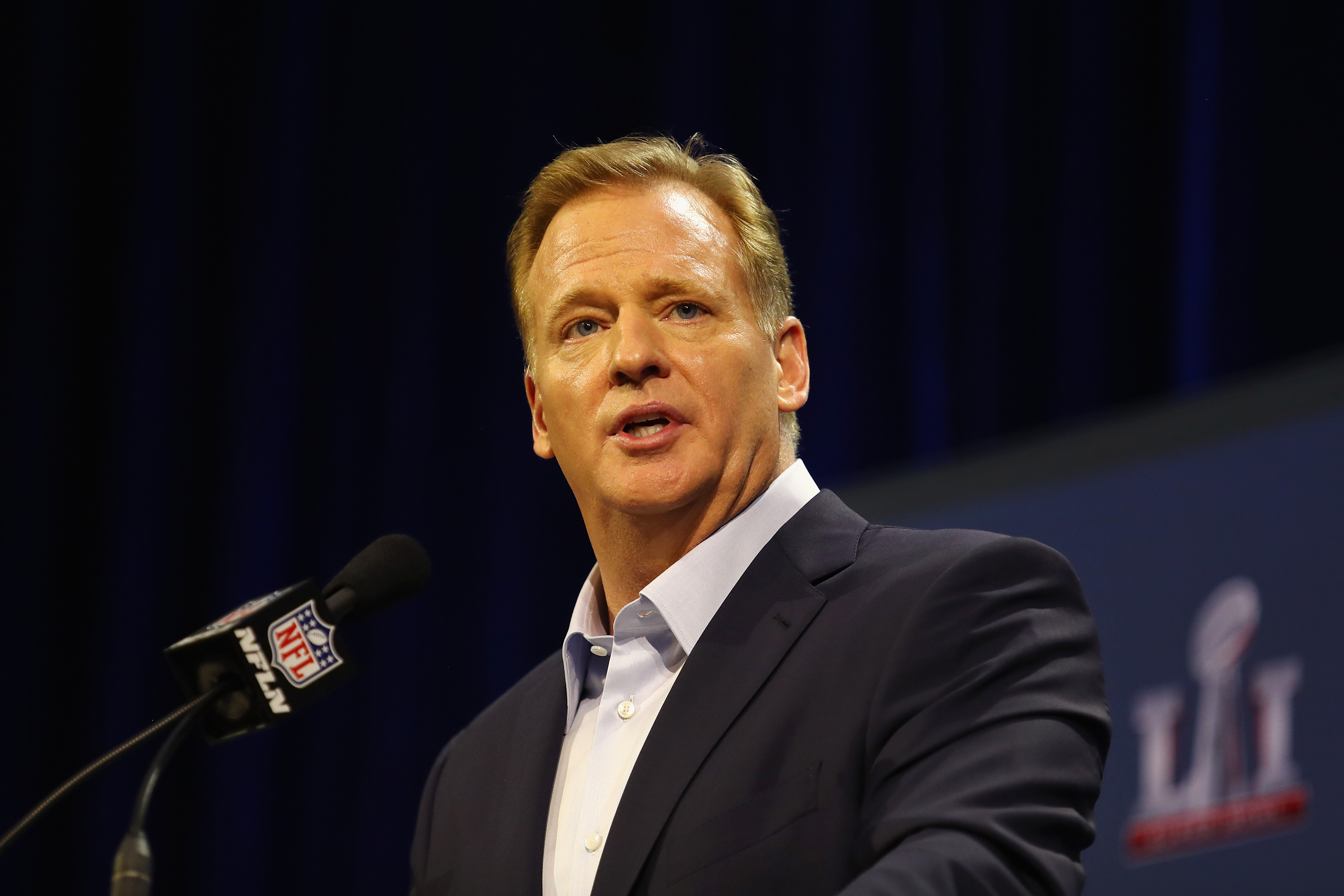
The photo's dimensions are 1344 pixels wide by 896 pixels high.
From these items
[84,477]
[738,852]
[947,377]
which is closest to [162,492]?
[84,477]

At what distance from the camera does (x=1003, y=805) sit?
3.80 feet

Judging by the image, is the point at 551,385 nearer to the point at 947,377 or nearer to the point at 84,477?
the point at 947,377

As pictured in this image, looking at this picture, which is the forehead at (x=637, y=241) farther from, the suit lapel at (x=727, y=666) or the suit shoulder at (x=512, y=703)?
the suit shoulder at (x=512, y=703)

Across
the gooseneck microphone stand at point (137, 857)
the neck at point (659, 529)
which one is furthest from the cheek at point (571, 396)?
the gooseneck microphone stand at point (137, 857)

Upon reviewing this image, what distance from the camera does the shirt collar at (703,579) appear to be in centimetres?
156

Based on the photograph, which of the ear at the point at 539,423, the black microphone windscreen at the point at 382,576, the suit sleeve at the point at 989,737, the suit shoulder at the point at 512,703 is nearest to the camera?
the suit sleeve at the point at 989,737

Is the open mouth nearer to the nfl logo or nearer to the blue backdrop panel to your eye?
the nfl logo

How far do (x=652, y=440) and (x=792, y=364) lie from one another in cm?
32

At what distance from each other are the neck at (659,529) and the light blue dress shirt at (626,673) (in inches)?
1.4

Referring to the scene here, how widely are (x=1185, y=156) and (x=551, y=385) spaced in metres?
1.83

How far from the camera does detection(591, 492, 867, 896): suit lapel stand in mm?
1336

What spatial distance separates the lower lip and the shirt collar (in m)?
0.12

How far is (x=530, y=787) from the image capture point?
63.2 inches

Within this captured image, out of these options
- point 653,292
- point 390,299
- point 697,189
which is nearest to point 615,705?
point 653,292
